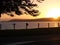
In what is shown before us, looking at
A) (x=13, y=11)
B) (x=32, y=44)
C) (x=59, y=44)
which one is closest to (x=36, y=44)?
(x=32, y=44)

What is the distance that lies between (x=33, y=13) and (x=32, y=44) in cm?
218

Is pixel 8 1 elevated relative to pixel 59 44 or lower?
elevated

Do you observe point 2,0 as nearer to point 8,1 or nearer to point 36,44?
point 8,1

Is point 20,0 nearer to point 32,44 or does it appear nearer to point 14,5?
point 14,5

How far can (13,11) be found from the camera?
59.2ft

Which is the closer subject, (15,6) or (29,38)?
(15,6)

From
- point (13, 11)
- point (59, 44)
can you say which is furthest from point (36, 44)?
point (13, 11)

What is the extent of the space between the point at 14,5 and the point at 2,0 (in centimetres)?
96

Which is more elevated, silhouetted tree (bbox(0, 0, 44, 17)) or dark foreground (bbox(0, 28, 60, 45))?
silhouetted tree (bbox(0, 0, 44, 17))

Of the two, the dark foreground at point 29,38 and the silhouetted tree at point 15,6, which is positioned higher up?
the silhouetted tree at point 15,6

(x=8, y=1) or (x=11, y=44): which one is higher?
(x=8, y=1)

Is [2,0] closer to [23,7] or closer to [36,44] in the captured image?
[23,7]

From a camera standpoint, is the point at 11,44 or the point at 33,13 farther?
the point at 33,13

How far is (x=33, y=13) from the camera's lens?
18.6 m
